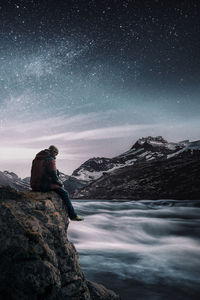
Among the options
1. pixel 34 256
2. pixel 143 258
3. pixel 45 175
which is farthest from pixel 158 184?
pixel 34 256

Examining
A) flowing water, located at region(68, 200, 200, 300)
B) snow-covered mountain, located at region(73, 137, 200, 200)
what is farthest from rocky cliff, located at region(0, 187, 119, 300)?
snow-covered mountain, located at region(73, 137, 200, 200)

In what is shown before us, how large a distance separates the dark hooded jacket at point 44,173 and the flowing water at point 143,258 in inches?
161

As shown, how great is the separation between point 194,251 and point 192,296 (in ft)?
18.0

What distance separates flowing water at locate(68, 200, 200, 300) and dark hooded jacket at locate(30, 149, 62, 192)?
4.09 metres

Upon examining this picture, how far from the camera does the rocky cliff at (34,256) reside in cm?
365

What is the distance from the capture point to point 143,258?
1111 cm

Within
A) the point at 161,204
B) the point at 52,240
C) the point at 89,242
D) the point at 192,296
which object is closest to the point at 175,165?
the point at 161,204

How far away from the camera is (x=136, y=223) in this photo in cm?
2050

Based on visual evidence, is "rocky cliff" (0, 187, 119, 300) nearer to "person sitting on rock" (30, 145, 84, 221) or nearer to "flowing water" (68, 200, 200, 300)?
"person sitting on rock" (30, 145, 84, 221)

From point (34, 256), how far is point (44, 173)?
2907 mm

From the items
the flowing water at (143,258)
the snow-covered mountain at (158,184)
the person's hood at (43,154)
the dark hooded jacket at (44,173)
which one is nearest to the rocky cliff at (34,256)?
the dark hooded jacket at (44,173)

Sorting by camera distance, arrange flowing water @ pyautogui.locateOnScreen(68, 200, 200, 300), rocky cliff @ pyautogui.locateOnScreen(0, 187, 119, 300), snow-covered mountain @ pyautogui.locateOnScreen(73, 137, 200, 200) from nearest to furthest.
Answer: rocky cliff @ pyautogui.locateOnScreen(0, 187, 119, 300) < flowing water @ pyautogui.locateOnScreen(68, 200, 200, 300) < snow-covered mountain @ pyautogui.locateOnScreen(73, 137, 200, 200)

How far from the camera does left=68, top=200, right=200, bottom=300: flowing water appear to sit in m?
7.99

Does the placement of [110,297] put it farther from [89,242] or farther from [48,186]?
[89,242]
